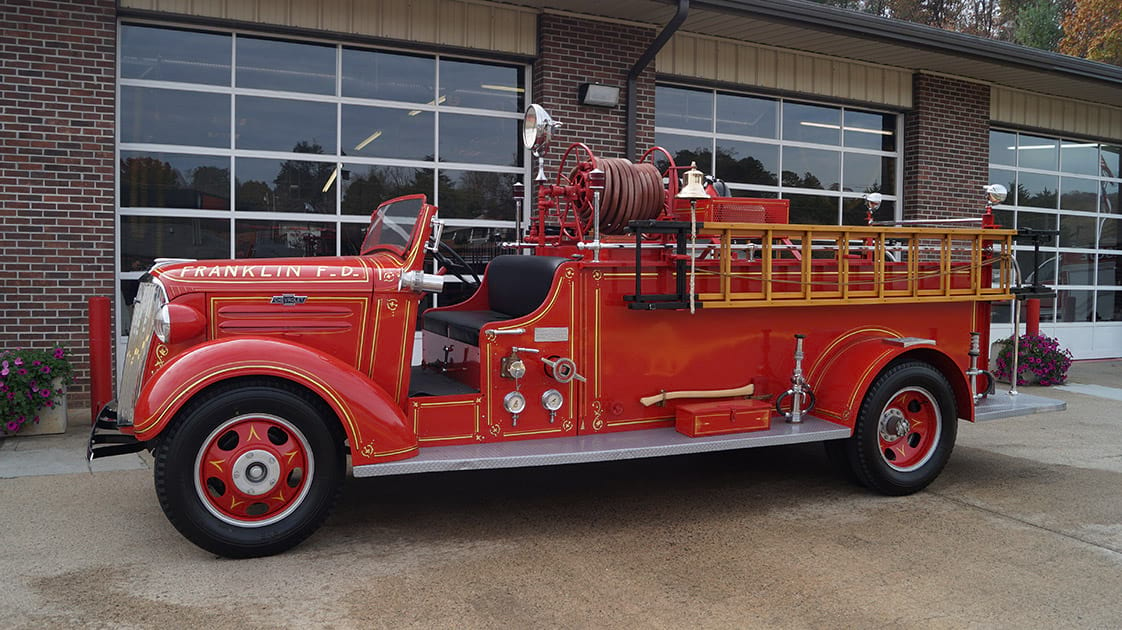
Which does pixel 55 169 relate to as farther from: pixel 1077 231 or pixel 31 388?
pixel 1077 231

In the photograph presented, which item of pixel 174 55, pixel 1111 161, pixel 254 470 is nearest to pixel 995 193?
pixel 254 470

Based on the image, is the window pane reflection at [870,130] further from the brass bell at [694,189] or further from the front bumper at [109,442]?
the front bumper at [109,442]

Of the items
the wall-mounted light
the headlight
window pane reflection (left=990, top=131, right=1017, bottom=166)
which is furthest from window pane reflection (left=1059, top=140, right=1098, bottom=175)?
the headlight

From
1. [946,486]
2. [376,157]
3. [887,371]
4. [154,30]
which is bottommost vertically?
[946,486]

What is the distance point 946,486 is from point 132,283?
711cm

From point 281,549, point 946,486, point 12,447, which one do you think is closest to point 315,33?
point 12,447

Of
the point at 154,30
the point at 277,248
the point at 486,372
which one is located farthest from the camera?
the point at 277,248

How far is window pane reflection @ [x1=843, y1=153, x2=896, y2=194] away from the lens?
11.8 metres

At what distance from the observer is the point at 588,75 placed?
9.46 m

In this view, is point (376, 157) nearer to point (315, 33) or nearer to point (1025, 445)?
point (315, 33)

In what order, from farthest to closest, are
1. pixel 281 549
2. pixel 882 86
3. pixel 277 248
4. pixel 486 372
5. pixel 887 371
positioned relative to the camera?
pixel 882 86, pixel 277 248, pixel 887 371, pixel 486 372, pixel 281 549

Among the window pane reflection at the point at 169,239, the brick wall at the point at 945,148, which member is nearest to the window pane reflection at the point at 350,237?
the window pane reflection at the point at 169,239

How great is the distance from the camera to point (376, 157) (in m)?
8.97

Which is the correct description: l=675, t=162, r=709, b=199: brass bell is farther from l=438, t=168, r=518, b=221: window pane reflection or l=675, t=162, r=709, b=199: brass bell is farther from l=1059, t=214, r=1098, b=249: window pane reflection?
l=1059, t=214, r=1098, b=249: window pane reflection
